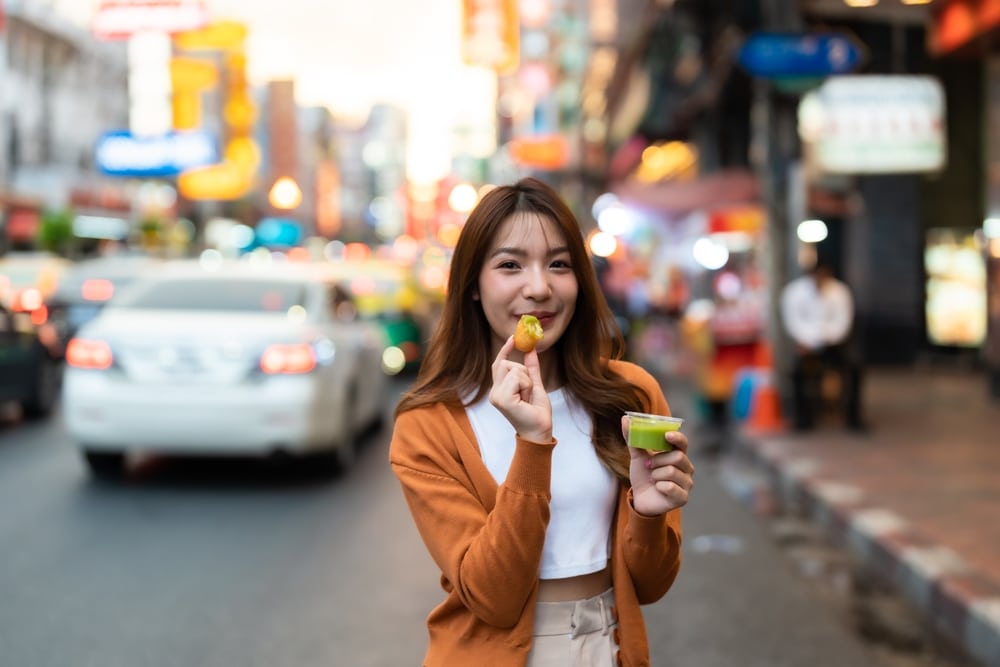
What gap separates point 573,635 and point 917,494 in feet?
20.8

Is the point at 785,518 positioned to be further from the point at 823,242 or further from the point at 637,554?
the point at 823,242

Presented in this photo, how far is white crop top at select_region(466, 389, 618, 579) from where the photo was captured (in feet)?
7.30

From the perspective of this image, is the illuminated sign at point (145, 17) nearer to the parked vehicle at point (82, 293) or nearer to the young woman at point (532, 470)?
the parked vehicle at point (82, 293)

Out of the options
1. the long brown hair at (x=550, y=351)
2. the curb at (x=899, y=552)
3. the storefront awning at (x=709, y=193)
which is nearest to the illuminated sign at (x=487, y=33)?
the storefront awning at (x=709, y=193)

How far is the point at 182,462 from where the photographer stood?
9828 millimetres

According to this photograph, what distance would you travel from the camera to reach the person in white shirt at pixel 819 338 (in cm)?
1139

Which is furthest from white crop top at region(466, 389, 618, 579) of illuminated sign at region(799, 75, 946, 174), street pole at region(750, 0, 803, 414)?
illuminated sign at region(799, 75, 946, 174)

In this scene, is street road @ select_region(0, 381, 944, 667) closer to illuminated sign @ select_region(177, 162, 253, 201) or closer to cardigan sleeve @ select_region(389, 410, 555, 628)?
cardigan sleeve @ select_region(389, 410, 555, 628)

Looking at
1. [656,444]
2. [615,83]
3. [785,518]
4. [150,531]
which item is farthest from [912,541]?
[615,83]

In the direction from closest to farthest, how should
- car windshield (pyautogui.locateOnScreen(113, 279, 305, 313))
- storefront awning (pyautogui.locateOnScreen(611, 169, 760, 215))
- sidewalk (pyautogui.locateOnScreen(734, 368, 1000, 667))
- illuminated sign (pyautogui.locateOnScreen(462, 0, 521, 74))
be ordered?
sidewalk (pyautogui.locateOnScreen(734, 368, 1000, 667)), car windshield (pyautogui.locateOnScreen(113, 279, 305, 313)), storefront awning (pyautogui.locateOnScreen(611, 169, 760, 215)), illuminated sign (pyautogui.locateOnScreen(462, 0, 521, 74))

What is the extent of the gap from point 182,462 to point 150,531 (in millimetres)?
2638

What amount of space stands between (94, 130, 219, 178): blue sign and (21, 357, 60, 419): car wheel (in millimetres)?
24468

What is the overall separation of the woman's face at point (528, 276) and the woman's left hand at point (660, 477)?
0.30 metres

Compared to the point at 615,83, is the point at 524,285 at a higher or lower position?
lower
